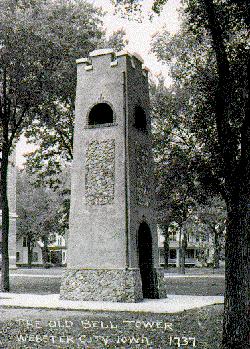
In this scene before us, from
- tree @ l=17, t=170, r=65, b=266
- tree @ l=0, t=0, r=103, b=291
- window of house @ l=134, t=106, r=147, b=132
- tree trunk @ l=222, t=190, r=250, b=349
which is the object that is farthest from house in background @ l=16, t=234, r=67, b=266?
tree trunk @ l=222, t=190, r=250, b=349

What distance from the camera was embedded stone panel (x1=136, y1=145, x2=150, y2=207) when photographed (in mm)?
19998

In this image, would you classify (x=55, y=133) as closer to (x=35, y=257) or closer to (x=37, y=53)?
(x=37, y=53)

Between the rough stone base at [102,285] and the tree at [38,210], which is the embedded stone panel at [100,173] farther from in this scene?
the tree at [38,210]

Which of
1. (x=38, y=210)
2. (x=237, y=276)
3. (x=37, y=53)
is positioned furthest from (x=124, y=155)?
(x=38, y=210)

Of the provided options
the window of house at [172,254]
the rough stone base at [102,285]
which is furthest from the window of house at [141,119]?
the window of house at [172,254]

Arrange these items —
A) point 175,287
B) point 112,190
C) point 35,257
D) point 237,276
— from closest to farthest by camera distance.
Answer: point 237,276 < point 112,190 < point 175,287 < point 35,257

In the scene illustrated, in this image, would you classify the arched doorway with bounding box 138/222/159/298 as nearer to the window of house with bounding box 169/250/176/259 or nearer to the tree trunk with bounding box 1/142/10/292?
the tree trunk with bounding box 1/142/10/292

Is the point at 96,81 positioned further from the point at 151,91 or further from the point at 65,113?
the point at 151,91

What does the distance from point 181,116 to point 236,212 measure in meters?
23.6

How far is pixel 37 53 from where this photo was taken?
75.2 feet

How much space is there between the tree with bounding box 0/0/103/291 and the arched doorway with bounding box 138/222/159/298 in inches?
251

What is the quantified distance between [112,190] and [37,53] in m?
7.46

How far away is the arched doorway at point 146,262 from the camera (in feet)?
66.9

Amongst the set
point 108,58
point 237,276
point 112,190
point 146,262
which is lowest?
point 146,262
